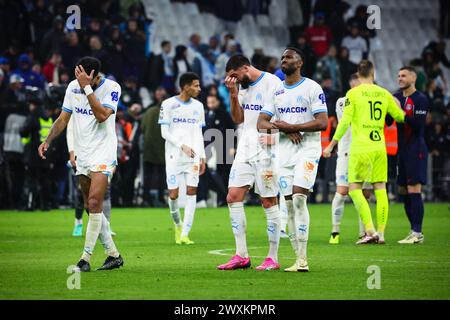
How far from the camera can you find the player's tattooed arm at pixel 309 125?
41.5 ft

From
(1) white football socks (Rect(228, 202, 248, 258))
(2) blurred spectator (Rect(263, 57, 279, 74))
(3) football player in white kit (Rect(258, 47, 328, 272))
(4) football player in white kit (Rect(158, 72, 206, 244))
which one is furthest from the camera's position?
(2) blurred spectator (Rect(263, 57, 279, 74))

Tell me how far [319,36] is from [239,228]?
66.6 ft

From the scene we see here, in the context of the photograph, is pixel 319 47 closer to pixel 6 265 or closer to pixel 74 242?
pixel 74 242

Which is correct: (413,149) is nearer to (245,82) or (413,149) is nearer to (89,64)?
(245,82)

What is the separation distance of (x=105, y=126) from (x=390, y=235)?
720 centimetres

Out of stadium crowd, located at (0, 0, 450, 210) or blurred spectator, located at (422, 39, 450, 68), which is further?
blurred spectator, located at (422, 39, 450, 68)

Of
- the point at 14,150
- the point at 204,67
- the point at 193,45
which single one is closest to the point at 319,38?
the point at 193,45

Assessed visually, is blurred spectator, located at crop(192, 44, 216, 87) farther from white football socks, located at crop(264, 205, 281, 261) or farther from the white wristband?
the white wristband

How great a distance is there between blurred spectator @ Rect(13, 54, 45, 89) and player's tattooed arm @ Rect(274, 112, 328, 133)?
15.0m

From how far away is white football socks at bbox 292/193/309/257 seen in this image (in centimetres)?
1249

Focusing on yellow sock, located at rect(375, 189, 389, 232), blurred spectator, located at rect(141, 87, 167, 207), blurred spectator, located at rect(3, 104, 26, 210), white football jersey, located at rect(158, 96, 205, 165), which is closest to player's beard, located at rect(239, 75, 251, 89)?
yellow sock, located at rect(375, 189, 389, 232)

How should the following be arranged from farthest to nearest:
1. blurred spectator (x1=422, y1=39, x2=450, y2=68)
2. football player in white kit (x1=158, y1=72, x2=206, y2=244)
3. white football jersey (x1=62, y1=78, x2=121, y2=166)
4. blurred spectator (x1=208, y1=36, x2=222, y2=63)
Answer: blurred spectator (x1=422, y1=39, x2=450, y2=68) < blurred spectator (x1=208, y1=36, x2=222, y2=63) < football player in white kit (x1=158, y1=72, x2=206, y2=244) < white football jersey (x1=62, y1=78, x2=121, y2=166)

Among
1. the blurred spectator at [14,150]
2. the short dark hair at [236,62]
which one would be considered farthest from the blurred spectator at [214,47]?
the short dark hair at [236,62]

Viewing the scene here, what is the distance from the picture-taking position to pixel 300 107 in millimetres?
12914
